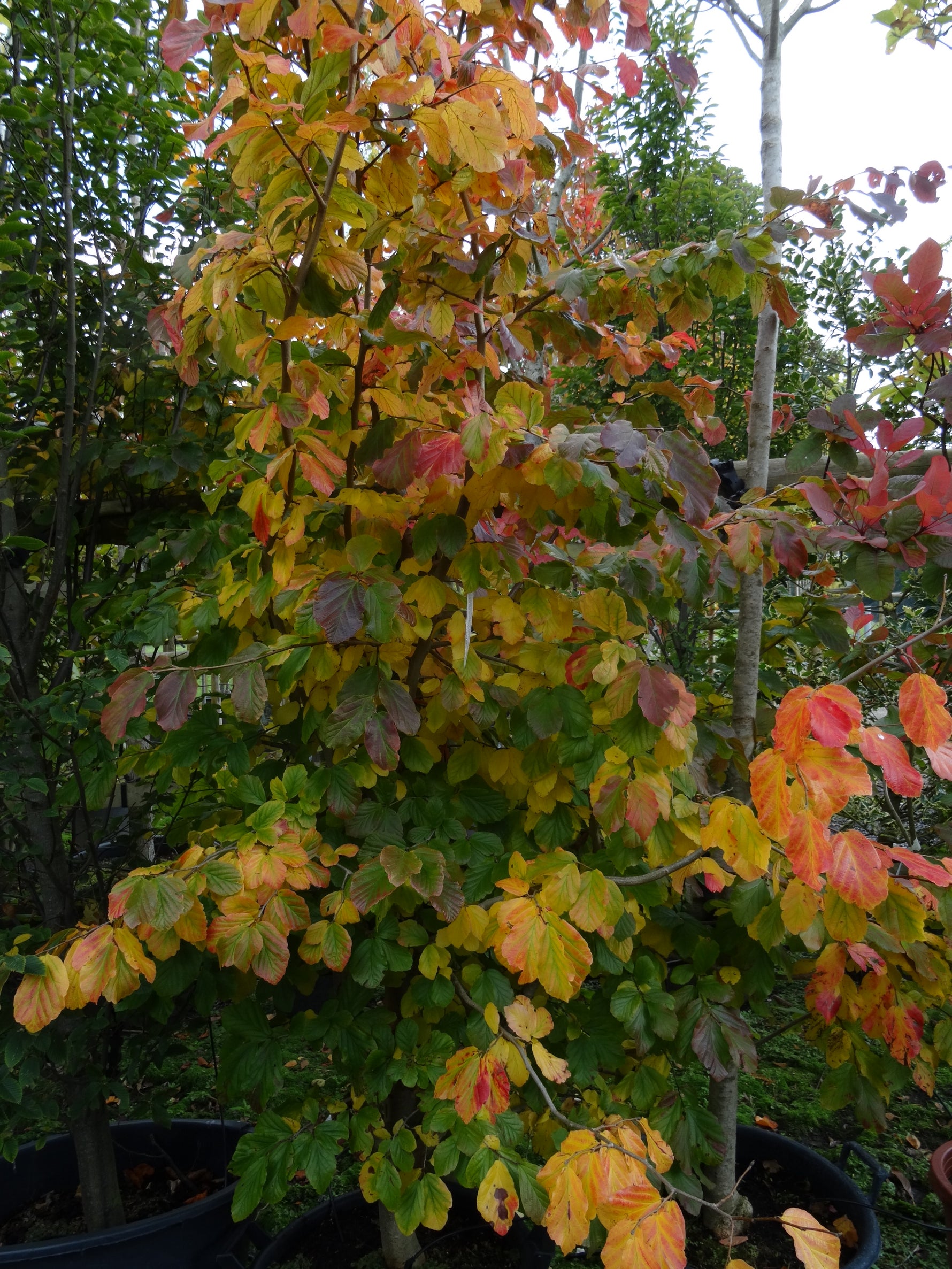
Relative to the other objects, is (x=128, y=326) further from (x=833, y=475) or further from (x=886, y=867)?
(x=886, y=867)

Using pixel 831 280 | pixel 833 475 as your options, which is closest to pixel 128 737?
pixel 833 475

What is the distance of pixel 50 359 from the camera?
181 cm

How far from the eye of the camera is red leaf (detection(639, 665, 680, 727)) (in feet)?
3.41

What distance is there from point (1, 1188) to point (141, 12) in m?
2.56

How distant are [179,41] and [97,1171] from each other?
6.66 ft

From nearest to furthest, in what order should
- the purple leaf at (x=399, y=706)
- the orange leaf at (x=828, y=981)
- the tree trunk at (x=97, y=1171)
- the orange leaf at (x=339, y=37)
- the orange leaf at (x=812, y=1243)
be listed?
the orange leaf at (x=812, y=1243)
the orange leaf at (x=339, y=37)
the purple leaf at (x=399, y=706)
the orange leaf at (x=828, y=981)
the tree trunk at (x=97, y=1171)

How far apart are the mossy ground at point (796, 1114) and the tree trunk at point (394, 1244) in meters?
0.24

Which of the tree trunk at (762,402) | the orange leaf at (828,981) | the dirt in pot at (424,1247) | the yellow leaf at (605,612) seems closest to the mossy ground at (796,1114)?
the dirt in pot at (424,1247)

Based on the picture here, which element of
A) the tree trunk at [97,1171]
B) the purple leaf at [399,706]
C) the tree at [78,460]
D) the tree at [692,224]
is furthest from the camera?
the tree at [692,224]

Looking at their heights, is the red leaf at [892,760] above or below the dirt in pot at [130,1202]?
above

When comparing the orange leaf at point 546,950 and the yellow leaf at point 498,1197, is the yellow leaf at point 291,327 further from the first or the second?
the yellow leaf at point 498,1197

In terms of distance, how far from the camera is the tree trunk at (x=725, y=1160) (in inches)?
63.2

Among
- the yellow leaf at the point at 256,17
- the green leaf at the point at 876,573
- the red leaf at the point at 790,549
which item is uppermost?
the yellow leaf at the point at 256,17

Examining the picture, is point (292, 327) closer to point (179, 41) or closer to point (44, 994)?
point (179, 41)
